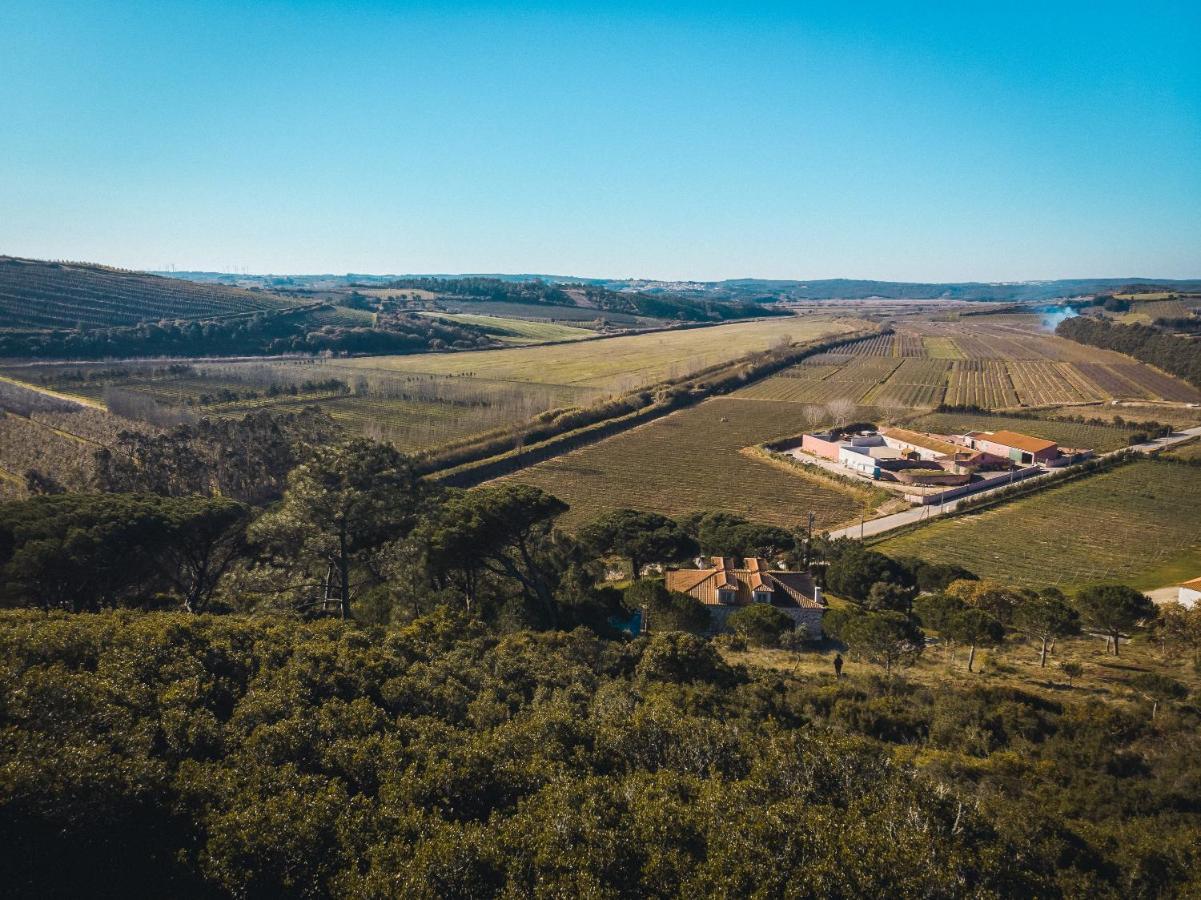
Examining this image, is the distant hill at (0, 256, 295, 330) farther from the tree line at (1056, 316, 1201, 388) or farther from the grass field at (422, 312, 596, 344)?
the tree line at (1056, 316, 1201, 388)

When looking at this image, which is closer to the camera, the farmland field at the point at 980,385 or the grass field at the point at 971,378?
the farmland field at the point at 980,385

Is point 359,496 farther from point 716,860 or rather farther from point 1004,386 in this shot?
point 1004,386

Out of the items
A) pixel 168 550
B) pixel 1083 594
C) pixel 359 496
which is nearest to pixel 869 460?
pixel 1083 594

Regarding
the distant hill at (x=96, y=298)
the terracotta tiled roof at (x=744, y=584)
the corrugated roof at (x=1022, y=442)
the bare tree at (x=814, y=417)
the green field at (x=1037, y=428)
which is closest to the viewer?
the terracotta tiled roof at (x=744, y=584)

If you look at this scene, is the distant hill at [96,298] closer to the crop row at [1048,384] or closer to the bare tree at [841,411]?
the bare tree at [841,411]

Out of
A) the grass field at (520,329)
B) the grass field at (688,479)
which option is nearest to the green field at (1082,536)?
the grass field at (688,479)

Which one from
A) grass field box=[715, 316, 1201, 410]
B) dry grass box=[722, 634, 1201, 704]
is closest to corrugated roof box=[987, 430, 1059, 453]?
grass field box=[715, 316, 1201, 410]
